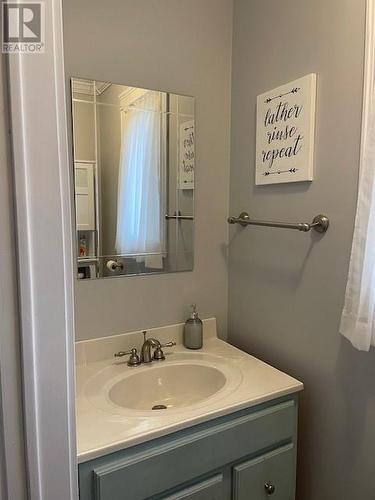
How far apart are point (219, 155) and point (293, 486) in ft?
4.28

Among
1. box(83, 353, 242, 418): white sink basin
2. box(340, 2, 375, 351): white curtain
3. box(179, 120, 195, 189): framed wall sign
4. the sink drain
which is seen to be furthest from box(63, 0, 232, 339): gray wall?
box(340, 2, 375, 351): white curtain

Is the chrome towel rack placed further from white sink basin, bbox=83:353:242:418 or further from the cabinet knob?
the cabinet knob

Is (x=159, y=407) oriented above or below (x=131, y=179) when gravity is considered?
below

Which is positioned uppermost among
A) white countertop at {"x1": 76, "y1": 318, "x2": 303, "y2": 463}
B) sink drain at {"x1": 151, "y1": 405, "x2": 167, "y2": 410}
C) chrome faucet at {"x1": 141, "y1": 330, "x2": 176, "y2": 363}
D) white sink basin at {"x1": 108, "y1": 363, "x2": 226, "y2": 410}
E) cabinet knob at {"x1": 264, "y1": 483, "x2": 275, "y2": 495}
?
chrome faucet at {"x1": 141, "y1": 330, "x2": 176, "y2": 363}

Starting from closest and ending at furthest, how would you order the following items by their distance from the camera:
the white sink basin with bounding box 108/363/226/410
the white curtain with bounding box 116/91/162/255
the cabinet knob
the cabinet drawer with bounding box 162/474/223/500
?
the cabinet drawer with bounding box 162/474/223/500 → the cabinet knob → the white sink basin with bounding box 108/363/226/410 → the white curtain with bounding box 116/91/162/255

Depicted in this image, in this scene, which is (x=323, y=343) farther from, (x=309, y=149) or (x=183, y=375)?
(x=309, y=149)

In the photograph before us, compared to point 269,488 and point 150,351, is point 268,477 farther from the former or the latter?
point 150,351

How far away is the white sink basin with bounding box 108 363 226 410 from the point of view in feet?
4.19

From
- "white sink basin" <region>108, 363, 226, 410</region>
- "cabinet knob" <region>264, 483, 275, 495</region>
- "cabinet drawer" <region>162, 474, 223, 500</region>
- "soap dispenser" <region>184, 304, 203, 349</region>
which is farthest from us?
"soap dispenser" <region>184, 304, 203, 349</region>

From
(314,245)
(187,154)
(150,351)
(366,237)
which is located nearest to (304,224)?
(314,245)

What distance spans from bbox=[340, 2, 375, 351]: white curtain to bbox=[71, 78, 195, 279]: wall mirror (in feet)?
2.29

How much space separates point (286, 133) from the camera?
1.29 m

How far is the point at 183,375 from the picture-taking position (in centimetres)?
137

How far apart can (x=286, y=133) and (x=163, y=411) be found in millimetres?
1017
